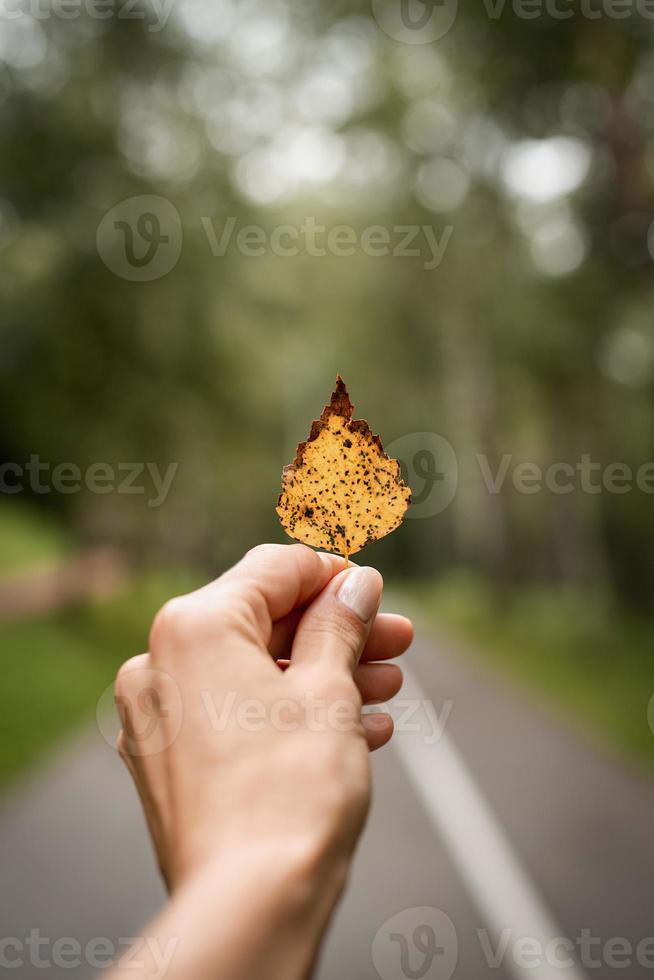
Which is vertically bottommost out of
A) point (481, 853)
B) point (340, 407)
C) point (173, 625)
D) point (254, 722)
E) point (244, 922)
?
point (481, 853)

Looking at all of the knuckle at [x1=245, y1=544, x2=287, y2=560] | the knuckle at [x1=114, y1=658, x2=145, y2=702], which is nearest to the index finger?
the knuckle at [x1=245, y1=544, x2=287, y2=560]

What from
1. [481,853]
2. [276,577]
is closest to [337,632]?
[276,577]

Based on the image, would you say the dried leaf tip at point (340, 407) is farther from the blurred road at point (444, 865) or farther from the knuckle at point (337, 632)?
the blurred road at point (444, 865)

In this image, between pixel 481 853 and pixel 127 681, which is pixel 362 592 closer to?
pixel 127 681

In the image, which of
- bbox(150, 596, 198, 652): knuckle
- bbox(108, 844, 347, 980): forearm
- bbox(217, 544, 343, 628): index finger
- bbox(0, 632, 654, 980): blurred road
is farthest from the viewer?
bbox(0, 632, 654, 980): blurred road

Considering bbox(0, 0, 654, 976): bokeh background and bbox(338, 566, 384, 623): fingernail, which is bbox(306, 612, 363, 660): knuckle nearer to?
bbox(338, 566, 384, 623): fingernail

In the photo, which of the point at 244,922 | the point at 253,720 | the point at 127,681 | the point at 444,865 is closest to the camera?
the point at 244,922

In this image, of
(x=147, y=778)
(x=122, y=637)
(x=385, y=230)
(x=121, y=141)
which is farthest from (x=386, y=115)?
(x=147, y=778)
